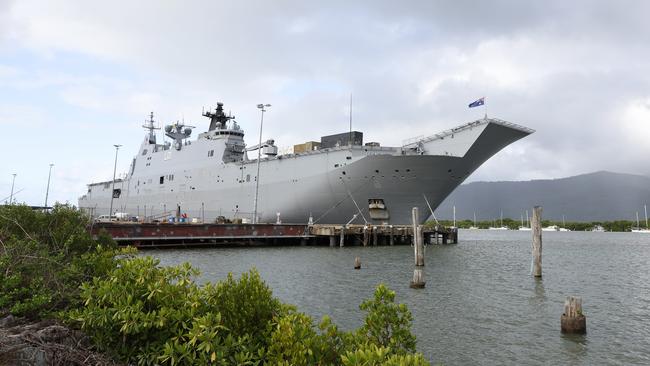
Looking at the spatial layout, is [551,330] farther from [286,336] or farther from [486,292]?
[286,336]

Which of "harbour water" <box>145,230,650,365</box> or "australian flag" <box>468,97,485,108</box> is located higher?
"australian flag" <box>468,97,485,108</box>

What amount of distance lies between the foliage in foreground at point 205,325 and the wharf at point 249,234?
2536 centimetres

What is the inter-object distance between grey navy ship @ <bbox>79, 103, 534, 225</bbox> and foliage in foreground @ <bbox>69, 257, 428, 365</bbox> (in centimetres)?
2992

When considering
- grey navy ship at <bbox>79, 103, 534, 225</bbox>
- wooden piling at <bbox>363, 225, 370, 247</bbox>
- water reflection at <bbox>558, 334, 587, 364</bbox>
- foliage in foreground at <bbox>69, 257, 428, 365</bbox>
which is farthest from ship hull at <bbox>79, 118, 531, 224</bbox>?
foliage in foreground at <bbox>69, 257, 428, 365</bbox>

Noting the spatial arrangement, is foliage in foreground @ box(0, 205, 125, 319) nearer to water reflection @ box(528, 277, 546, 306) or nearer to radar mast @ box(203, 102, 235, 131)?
water reflection @ box(528, 277, 546, 306)

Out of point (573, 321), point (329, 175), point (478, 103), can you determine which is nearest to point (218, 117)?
point (329, 175)

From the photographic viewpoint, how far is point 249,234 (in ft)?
115

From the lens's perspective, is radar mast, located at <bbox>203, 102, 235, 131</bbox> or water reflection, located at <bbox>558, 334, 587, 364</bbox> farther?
radar mast, located at <bbox>203, 102, 235, 131</bbox>

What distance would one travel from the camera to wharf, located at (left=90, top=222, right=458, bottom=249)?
3033cm

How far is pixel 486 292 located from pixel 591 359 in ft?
Answer: 23.5

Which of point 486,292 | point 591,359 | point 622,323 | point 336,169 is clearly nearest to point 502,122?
point 336,169

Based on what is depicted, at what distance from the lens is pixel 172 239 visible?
105 ft

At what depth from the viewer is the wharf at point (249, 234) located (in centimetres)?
3033

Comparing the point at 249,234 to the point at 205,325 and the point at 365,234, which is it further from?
the point at 205,325
